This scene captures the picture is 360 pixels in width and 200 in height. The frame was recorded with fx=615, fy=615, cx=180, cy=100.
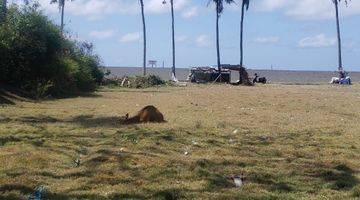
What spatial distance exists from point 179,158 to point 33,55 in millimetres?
A: 18675

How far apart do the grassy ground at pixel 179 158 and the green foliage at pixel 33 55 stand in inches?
429

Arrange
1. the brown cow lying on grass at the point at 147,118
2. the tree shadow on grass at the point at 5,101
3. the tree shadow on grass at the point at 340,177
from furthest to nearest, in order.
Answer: the tree shadow on grass at the point at 5,101
the brown cow lying on grass at the point at 147,118
the tree shadow on grass at the point at 340,177

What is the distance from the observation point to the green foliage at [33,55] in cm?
2505

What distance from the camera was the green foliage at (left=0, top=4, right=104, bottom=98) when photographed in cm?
2505

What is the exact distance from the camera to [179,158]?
8797mm

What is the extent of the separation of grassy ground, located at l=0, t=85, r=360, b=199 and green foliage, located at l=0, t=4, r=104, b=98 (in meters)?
10.9

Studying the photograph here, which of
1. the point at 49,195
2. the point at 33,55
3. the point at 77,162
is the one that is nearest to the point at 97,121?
the point at 77,162

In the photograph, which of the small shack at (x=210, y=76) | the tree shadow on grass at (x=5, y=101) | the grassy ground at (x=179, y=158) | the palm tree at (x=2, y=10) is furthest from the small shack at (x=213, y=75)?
the grassy ground at (x=179, y=158)

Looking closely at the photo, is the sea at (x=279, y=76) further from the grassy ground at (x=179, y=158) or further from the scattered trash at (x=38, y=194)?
the scattered trash at (x=38, y=194)

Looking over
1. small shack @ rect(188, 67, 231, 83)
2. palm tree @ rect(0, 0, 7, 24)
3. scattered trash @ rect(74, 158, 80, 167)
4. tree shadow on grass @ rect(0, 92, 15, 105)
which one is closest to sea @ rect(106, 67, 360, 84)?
small shack @ rect(188, 67, 231, 83)

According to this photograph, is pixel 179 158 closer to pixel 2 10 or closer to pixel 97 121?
pixel 97 121

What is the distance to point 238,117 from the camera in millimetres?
15797

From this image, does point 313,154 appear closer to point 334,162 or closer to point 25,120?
point 334,162

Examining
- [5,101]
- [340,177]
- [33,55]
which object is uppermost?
[33,55]
